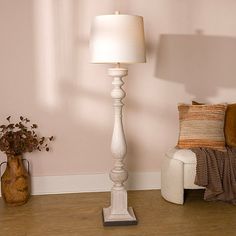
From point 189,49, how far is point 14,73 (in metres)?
1.58

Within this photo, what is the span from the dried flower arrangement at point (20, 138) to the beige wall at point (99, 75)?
81 millimetres

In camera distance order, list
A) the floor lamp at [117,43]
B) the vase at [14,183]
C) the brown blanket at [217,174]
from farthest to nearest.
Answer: the vase at [14,183] → the brown blanket at [217,174] → the floor lamp at [117,43]

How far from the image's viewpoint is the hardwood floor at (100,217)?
245cm

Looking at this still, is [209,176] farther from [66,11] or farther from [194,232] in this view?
[66,11]

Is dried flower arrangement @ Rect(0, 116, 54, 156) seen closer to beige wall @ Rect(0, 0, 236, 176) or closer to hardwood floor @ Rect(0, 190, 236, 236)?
beige wall @ Rect(0, 0, 236, 176)

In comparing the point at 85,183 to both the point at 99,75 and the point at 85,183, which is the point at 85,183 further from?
the point at 99,75

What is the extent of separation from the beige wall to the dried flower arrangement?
0.08 metres

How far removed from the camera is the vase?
114 inches

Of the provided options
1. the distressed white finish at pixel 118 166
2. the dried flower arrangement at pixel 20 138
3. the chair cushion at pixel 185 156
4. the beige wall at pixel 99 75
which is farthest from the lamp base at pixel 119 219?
the dried flower arrangement at pixel 20 138

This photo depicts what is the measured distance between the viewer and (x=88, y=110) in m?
3.16

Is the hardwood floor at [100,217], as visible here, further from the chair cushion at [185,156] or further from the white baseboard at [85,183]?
the chair cushion at [185,156]

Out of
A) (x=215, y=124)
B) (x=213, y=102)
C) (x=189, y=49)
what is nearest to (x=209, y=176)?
(x=215, y=124)

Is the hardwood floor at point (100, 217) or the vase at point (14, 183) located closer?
the hardwood floor at point (100, 217)

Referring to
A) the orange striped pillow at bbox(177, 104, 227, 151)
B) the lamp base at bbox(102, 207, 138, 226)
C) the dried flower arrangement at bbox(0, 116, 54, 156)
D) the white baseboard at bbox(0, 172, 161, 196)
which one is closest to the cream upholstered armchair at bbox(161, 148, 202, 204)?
the orange striped pillow at bbox(177, 104, 227, 151)
